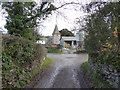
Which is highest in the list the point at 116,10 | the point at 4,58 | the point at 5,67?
the point at 116,10

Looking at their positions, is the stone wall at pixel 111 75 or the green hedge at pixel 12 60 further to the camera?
the green hedge at pixel 12 60

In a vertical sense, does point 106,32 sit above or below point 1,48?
above

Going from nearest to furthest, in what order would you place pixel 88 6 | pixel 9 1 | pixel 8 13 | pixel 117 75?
pixel 117 75 → pixel 88 6 → pixel 9 1 → pixel 8 13

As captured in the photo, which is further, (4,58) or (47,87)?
(47,87)

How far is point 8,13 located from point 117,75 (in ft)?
29.2

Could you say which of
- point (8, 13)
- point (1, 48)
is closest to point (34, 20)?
point (8, 13)

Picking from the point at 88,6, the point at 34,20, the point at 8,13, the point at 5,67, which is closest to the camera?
the point at 5,67

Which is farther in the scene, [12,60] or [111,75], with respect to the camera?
[12,60]

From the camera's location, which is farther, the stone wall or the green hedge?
Answer: the green hedge

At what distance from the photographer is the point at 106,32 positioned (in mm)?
3877

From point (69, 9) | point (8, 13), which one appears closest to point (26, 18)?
point (8, 13)

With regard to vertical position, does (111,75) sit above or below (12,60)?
below

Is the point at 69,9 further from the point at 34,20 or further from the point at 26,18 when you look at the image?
the point at 26,18

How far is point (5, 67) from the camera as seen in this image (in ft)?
10.6
